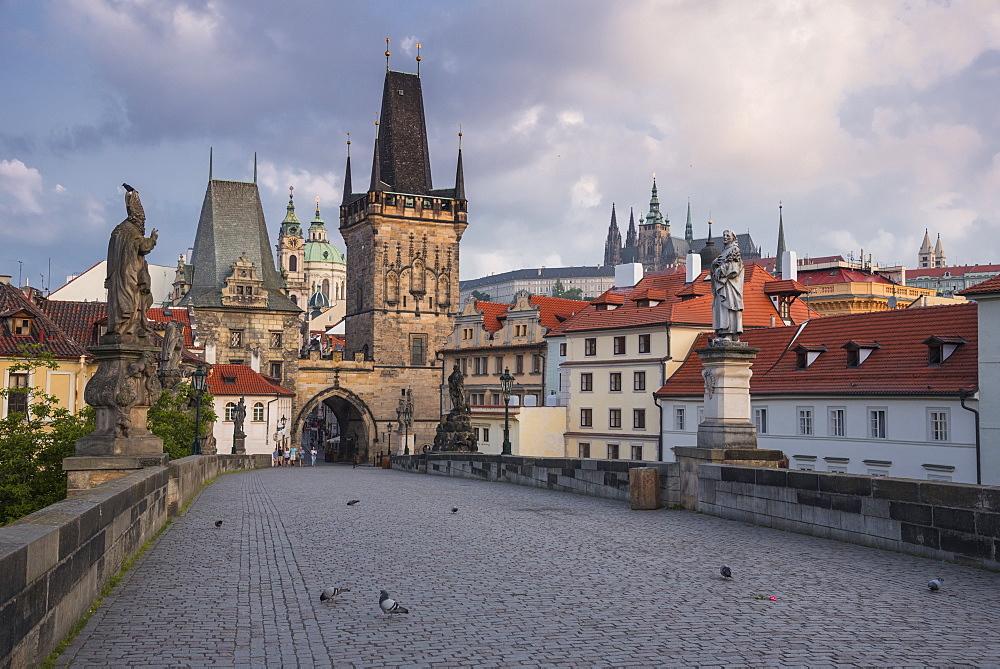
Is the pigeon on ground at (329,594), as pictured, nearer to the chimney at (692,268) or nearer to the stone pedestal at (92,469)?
the stone pedestal at (92,469)

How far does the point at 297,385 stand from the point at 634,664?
226 ft

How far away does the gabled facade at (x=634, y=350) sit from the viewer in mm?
49875

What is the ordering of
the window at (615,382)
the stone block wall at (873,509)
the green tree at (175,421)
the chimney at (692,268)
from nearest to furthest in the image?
1. the stone block wall at (873,509)
2. the green tree at (175,421)
3. the window at (615,382)
4. the chimney at (692,268)

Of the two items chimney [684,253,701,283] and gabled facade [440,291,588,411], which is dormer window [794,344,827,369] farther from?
gabled facade [440,291,588,411]

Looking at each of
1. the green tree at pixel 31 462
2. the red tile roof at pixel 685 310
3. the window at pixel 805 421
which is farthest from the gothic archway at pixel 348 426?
the green tree at pixel 31 462

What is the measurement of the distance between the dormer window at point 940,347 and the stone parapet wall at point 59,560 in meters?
30.5

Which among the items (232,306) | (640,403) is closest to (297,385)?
(232,306)

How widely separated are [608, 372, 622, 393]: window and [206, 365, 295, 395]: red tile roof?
973 inches

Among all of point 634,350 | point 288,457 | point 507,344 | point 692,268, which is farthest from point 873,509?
point 288,457

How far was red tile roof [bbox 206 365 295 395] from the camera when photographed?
63.5 metres

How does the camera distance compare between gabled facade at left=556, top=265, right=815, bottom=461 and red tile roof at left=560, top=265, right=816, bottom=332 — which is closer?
gabled facade at left=556, top=265, right=815, bottom=461

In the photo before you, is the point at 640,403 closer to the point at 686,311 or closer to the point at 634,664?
the point at 686,311

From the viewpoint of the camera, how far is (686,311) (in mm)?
50438

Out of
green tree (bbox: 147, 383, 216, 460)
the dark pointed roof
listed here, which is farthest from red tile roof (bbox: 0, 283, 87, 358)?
the dark pointed roof
